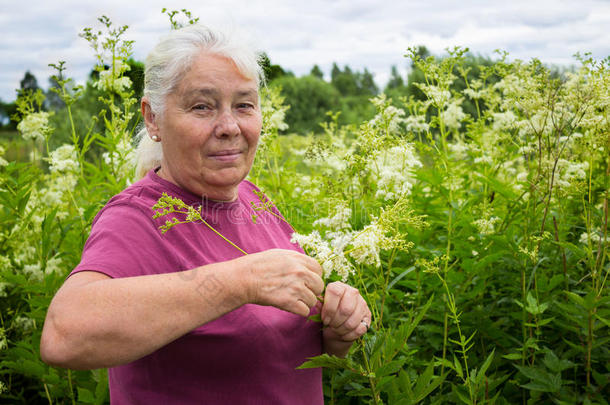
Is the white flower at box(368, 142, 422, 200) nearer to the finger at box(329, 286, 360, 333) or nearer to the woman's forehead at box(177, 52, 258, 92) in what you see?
the finger at box(329, 286, 360, 333)

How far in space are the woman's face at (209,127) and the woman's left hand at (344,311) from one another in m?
0.59

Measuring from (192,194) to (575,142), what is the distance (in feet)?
8.73

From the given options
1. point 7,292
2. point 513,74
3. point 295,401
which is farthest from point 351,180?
point 7,292

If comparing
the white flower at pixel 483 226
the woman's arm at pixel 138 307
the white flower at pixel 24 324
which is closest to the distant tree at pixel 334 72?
the white flower at pixel 24 324

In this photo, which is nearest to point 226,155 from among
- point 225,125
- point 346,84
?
point 225,125

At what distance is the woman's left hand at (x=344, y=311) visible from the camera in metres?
1.70

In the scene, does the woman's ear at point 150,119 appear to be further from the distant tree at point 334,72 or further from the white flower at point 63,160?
the distant tree at point 334,72

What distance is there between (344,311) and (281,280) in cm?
41

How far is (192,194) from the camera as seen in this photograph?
1938 mm

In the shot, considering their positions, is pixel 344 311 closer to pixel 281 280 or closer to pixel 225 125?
pixel 281 280

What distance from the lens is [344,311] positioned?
172 cm

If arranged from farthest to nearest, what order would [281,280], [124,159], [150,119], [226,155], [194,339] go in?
[124,159]
[150,119]
[226,155]
[194,339]
[281,280]

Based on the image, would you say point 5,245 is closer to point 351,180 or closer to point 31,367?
point 31,367

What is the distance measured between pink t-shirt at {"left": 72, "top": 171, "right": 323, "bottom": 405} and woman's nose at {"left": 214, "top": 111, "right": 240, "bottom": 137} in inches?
10.7
